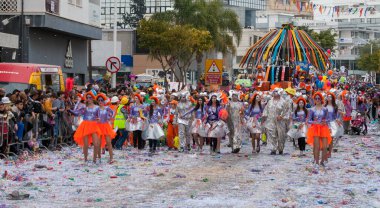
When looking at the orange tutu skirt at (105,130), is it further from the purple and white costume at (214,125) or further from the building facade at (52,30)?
the building facade at (52,30)

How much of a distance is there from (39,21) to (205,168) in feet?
69.1

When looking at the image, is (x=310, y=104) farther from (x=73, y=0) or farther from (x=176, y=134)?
(x=73, y=0)

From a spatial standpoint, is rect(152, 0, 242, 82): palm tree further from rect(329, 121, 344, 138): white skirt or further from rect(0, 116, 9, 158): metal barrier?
rect(0, 116, 9, 158): metal barrier

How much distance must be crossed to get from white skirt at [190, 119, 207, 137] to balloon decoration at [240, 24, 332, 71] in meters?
16.5

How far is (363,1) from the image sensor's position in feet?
537

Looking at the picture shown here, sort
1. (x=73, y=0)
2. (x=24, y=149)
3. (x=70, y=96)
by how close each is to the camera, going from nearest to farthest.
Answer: (x=24, y=149) < (x=70, y=96) < (x=73, y=0)

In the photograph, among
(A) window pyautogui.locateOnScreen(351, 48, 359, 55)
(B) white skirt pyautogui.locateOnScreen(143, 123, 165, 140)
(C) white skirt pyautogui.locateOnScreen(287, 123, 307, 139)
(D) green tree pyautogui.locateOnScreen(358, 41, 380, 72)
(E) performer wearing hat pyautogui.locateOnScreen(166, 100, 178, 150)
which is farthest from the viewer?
(A) window pyautogui.locateOnScreen(351, 48, 359, 55)

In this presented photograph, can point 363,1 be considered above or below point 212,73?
above

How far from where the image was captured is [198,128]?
2628 centimetres

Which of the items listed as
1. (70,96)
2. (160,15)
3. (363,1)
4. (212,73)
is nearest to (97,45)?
(160,15)

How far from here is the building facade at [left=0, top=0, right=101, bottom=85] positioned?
40.1m

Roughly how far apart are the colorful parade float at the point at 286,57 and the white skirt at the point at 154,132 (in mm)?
16231

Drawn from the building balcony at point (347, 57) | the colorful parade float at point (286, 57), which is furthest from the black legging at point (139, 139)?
the building balcony at point (347, 57)

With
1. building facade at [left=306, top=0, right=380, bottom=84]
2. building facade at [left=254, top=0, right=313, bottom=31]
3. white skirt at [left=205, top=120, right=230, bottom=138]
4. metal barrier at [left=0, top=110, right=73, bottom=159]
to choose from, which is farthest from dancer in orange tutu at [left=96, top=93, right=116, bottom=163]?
building facade at [left=254, top=0, right=313, bottom=31]
